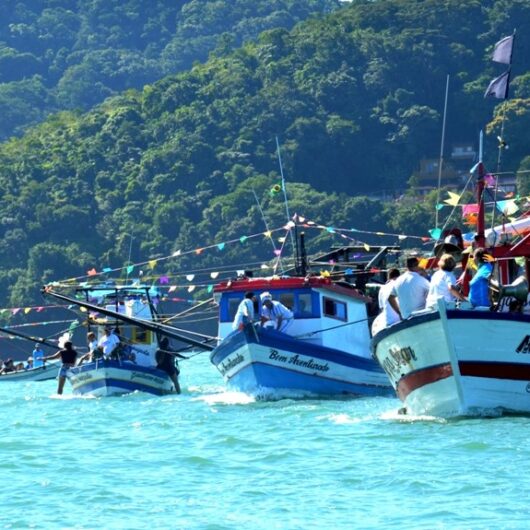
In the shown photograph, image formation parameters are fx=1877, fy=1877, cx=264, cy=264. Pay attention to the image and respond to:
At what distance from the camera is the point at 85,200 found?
152 metres

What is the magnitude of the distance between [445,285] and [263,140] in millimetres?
131989

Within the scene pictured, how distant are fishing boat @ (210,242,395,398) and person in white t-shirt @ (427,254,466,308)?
8.70 m

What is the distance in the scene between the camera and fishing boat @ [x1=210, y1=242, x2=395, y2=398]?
1416 inches

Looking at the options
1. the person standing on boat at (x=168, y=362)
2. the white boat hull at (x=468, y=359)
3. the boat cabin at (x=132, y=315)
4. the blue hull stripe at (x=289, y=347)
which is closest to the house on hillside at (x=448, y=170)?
the boat cabin at (x=132, y=315)

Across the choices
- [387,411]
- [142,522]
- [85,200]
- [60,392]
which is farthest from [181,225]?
[142,522]

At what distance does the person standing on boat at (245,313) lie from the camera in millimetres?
35969

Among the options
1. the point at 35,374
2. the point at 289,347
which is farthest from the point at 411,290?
the point at 35,374

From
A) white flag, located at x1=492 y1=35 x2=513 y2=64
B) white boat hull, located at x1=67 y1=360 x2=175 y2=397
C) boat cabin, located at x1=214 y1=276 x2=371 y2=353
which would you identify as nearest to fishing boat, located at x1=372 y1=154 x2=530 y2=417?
white flag, located at x1=492 y1=35 x2=513 y2=64

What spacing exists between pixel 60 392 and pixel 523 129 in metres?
107

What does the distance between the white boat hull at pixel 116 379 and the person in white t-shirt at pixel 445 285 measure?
14.8 meters

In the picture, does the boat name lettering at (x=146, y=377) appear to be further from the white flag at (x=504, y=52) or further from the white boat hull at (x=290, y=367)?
the white flag at (x=504, y=52)

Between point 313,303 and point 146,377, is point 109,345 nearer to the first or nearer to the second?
point 146,377

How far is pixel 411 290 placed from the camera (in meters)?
28.2

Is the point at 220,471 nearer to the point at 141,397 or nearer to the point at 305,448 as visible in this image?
the point at 305,448
